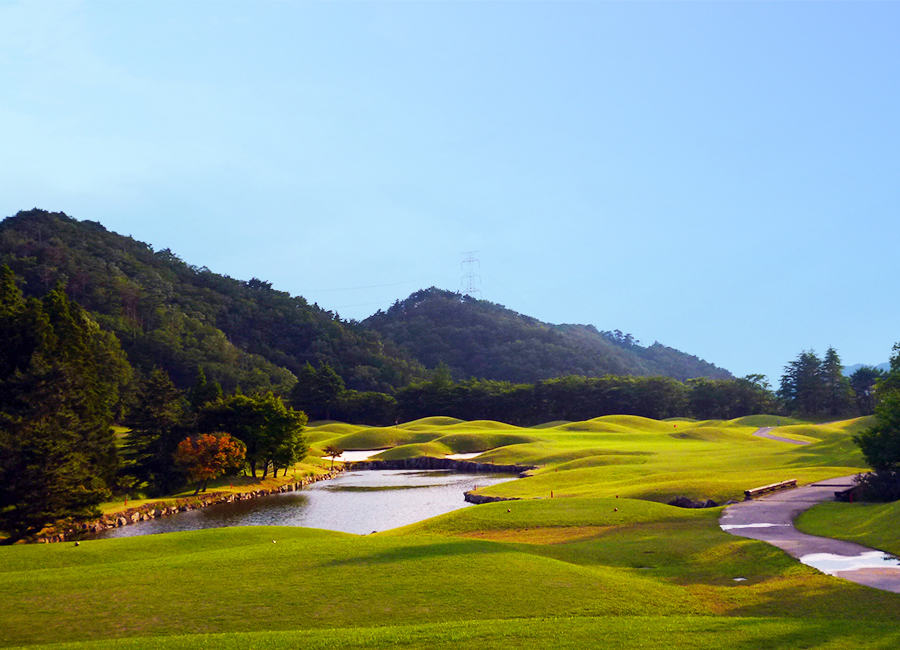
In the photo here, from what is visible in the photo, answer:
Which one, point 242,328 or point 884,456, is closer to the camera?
point 884,456

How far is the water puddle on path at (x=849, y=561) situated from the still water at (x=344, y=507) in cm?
2066

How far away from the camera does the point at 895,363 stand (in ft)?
186

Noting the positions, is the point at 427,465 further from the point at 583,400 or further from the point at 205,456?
the point at 583,400

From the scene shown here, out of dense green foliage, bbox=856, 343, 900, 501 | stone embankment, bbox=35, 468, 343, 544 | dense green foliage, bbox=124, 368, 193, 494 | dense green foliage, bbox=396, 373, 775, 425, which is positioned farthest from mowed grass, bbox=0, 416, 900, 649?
dense green foliage, bbox=396, 373, 775, 425

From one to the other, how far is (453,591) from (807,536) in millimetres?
12037

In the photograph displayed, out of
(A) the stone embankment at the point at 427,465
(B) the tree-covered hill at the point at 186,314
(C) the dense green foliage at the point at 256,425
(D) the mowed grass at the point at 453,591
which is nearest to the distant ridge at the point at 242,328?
(B) the tree-covered hill at the point at 186,314

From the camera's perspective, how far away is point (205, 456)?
4472cm

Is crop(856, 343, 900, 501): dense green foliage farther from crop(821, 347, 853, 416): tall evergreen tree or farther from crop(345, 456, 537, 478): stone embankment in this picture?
crop(821, 347, 853, 416): tall evergreen tree

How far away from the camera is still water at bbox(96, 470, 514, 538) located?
3609 centimetres

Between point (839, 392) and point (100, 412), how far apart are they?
9838 cm

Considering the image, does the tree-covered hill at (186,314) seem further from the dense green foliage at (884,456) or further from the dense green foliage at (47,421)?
the dense green foliage at (884,456)

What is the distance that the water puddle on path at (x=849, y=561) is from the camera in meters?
16.7

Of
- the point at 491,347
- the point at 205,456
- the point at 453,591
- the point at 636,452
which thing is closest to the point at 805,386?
the point at 636,452

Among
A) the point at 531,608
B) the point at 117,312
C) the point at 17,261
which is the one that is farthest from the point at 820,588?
the point at 17,261
